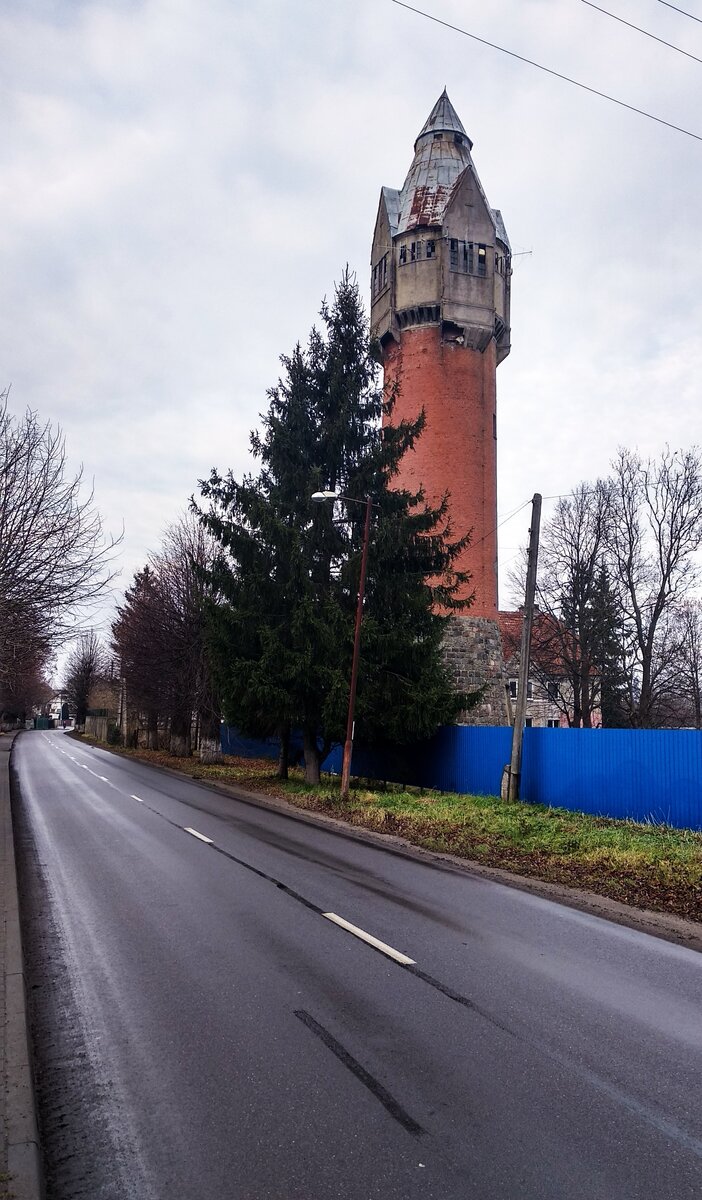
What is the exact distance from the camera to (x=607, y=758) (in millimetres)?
18766

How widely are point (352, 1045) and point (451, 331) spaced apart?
122ft

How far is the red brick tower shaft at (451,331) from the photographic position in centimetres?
3741

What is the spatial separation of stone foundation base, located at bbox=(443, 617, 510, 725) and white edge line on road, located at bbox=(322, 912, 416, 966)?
27.5 meters

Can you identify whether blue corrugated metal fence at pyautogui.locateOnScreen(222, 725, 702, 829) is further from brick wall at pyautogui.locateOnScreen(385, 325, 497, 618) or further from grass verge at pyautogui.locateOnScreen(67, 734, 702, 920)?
brick wall at pyautogui.locateOnScreen(385, 325, 497, 618)

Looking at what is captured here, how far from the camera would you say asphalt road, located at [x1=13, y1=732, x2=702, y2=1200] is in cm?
379

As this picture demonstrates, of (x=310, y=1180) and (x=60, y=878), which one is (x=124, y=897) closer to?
(x=60, y=878)

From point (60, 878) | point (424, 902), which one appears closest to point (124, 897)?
point (60, 878)

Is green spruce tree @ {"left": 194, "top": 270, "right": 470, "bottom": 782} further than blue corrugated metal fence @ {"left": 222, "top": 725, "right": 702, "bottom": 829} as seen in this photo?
Yes

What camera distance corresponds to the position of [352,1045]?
518 cm

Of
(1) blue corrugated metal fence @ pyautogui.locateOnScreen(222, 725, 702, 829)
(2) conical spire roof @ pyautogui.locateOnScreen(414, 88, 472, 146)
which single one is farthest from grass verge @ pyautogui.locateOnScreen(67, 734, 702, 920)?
(2) conical spire roof @ pyautogui.locateOnScreen(414, 88, 472, 146)

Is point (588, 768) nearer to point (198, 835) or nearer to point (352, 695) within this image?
point (352, 695)

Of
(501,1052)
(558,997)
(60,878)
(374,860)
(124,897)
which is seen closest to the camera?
(501,1052)

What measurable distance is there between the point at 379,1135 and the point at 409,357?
38.0 meters

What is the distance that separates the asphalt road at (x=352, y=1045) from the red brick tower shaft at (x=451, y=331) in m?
28.5
